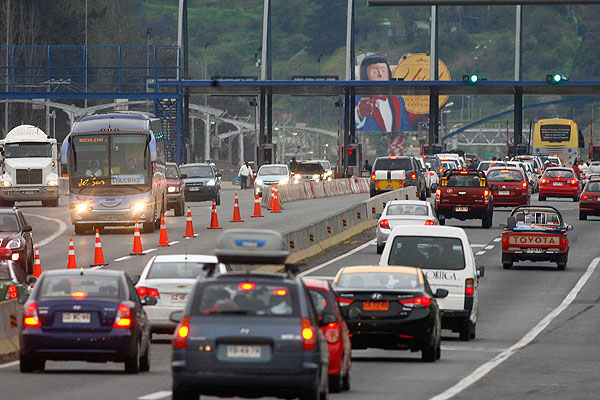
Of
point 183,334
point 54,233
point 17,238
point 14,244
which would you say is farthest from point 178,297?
point 54,233

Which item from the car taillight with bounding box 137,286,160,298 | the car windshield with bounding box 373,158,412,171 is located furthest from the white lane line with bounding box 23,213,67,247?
the car taillight with bounding box 137,286,160,298

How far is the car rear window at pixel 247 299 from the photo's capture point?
12.4 meters

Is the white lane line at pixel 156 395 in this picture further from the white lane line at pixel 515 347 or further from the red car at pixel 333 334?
the white lane line at pixel 515 347

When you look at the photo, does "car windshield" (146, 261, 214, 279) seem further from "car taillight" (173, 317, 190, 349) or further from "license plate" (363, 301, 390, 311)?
"car taillight" (173, 317, 190, 349)

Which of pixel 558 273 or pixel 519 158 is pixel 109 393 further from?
pixel 519 158

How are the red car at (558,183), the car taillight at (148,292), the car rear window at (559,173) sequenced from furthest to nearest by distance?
the car rear window at (559,173), the red car at (558,183), the car taillight at (148,292)

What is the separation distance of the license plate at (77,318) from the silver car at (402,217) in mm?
21579

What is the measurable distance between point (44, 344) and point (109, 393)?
5.24 ft

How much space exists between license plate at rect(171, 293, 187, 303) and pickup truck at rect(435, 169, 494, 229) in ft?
83.5

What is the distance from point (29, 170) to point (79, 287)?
42383 millimetres

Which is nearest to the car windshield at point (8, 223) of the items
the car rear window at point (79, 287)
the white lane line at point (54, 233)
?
the white lane line at point (54, 233)

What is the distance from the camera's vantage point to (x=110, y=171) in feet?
140

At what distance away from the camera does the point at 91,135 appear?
42906mm

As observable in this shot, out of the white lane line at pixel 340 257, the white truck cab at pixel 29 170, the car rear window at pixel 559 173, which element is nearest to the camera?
the white lane line at pixel 340 257
